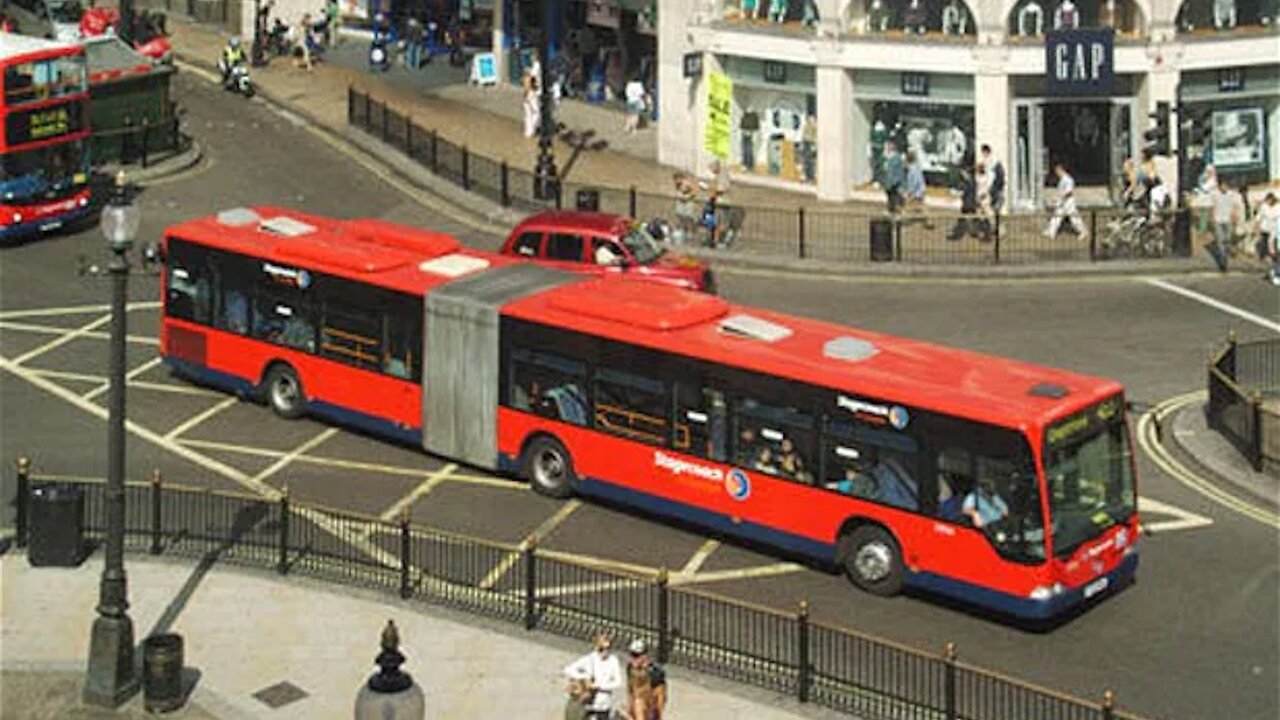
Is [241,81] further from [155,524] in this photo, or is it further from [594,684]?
[594,684]

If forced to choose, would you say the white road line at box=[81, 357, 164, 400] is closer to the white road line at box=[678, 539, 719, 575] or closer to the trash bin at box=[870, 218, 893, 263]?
the white road line at box=[678, 539, 719, 575]

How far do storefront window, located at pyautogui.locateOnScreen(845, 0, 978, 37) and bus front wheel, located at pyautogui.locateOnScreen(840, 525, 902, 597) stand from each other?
79.0 feet

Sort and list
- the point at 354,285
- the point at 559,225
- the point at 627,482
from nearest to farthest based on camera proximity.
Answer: the point at 627,482 → the point at 354,285 → the point at 559,225

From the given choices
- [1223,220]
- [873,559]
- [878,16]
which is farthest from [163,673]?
[878,16]

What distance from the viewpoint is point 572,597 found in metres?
29.0

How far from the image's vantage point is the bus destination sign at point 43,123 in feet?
156

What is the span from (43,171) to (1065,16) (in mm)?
22735

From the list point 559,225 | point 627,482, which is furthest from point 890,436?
point 559,225

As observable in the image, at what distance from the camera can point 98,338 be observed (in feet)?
137

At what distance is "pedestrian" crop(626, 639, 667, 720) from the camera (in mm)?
24094

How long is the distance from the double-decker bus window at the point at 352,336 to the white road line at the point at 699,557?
6705 mm

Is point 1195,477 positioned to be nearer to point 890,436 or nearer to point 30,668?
point 890,436

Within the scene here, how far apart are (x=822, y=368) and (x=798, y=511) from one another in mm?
1956

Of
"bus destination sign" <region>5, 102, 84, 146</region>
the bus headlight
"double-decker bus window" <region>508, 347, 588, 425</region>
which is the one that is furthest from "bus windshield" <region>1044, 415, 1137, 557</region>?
"bus destination sign" <region>5, 102, 84, 146</region>
